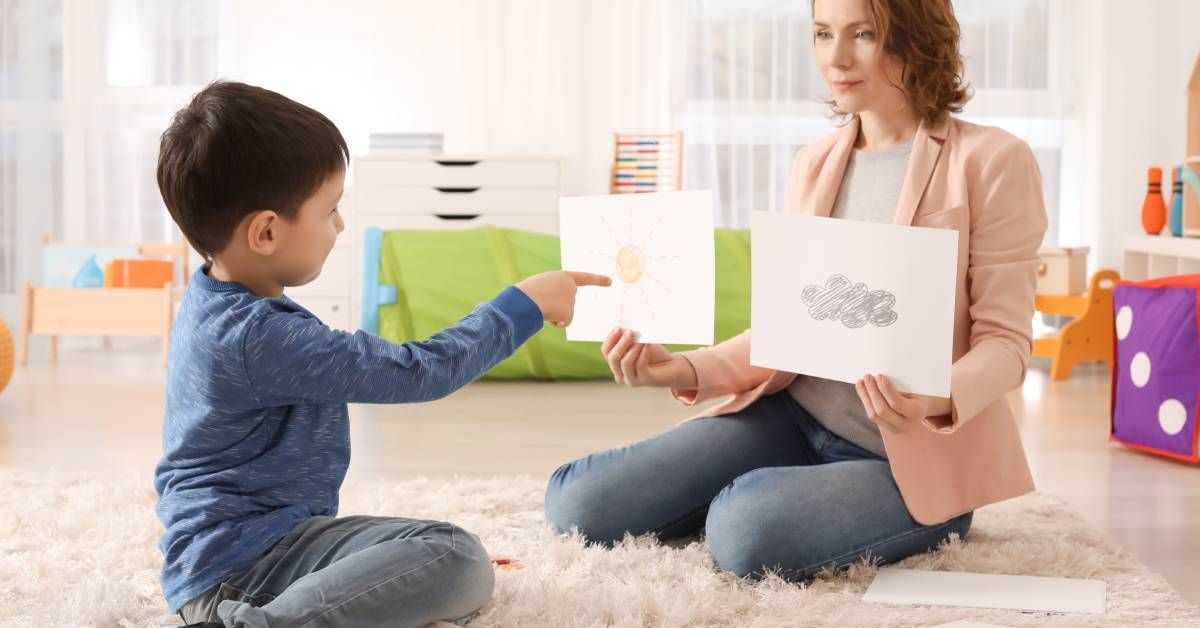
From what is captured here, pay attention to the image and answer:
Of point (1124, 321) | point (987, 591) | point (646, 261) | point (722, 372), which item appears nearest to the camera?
point (987, 591)

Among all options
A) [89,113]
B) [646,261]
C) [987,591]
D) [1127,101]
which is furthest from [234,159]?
[1127,101]

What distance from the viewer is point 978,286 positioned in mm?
1534

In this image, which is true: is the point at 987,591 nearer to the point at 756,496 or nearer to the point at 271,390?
the point at 756,496

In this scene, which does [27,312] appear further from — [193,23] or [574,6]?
[574,6]

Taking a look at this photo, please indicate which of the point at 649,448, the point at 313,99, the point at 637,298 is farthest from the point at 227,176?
the point at 313,99

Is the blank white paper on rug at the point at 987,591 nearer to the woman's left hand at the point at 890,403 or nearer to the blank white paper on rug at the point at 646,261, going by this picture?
the woman's left hand at the point at 890,403

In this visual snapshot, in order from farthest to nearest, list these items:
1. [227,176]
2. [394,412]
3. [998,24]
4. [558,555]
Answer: [998,24], [394,412], [558,555], [227,176]

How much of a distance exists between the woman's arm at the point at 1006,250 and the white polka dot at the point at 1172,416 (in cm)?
104

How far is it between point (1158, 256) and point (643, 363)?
2.36 meters

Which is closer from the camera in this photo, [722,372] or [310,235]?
[310,235]

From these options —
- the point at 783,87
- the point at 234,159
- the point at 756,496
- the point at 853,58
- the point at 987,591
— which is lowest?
the point at 987,591

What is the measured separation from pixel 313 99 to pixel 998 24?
2.56 m

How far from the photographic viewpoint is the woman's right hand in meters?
1.63

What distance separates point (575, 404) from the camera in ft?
10.1
